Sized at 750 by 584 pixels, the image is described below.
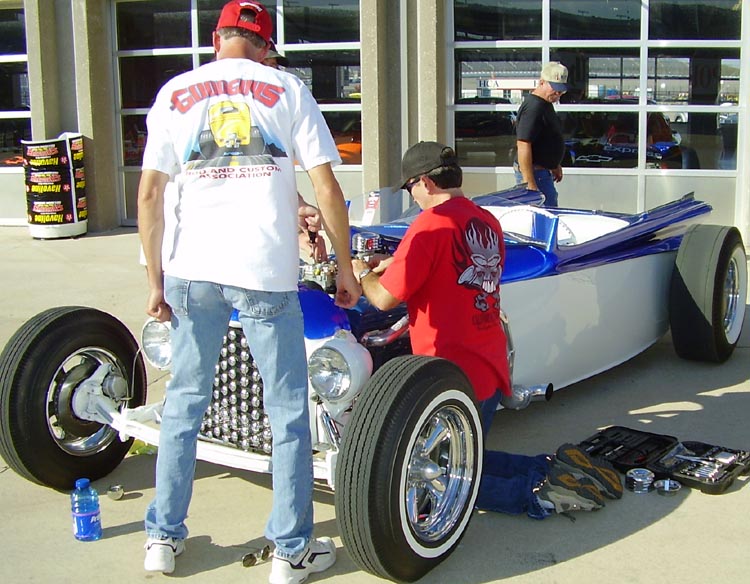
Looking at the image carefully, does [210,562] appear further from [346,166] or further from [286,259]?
[346,166]

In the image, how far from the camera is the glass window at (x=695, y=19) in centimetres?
1009

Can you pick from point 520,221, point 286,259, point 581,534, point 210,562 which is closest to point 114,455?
point 210,562

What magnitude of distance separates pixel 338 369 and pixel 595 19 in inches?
314

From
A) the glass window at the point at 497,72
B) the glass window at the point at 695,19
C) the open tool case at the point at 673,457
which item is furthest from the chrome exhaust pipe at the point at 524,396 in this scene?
the glass window at the point at 695,19

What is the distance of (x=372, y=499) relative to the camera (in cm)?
308

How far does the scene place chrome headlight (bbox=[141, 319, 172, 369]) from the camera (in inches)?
161

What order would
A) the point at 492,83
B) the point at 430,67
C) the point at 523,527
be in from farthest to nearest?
the point at 492,83 → the point at 430,67 → the point at 523,527

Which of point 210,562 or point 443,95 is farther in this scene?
point 443,95

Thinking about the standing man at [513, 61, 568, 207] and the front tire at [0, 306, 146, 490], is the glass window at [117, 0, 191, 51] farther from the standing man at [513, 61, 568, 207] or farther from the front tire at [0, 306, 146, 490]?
the front tire at [0, 306, 146, 490]

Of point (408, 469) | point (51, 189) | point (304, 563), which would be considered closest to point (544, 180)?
point (408, 469)

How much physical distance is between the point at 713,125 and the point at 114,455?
26.2 ft

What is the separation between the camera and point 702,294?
5680 millimetres

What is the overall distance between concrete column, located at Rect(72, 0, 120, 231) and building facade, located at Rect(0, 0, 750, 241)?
0.02 meters

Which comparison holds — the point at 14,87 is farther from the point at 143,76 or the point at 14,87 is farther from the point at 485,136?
the point at 485,136
